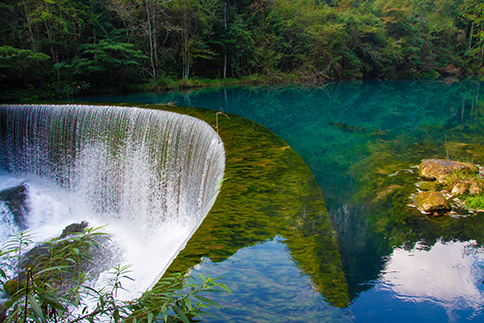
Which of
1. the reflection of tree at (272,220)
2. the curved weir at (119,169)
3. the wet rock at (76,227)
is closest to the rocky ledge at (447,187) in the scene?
the reflection of tree at (272,220)

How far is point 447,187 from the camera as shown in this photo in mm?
4473

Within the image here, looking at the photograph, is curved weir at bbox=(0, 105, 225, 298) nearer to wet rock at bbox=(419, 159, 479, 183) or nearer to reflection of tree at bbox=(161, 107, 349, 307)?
Answer: reflection of tree at bbox=(161, 107, 349, 307)

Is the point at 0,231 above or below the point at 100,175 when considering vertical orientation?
below

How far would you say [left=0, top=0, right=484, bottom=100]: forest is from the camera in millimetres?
11781

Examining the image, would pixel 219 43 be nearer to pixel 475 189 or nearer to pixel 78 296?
pixel 475 189

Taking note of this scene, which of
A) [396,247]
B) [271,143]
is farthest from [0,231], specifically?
[396,247]

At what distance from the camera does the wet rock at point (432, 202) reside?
12.8 feet

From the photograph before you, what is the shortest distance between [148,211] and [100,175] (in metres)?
1.81

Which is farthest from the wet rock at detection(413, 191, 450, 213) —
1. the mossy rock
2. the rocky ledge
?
the mossy rock

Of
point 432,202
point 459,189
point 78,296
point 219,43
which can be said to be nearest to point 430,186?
point 459,189

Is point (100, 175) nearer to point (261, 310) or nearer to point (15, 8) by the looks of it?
point (261, 310)

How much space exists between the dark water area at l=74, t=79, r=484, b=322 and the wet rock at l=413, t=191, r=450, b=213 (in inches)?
5.3

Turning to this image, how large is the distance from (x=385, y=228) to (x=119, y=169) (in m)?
5.34

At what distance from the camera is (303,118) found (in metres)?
10.5
